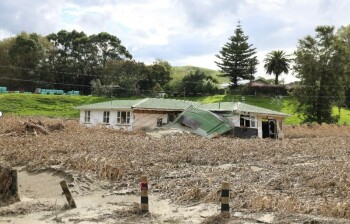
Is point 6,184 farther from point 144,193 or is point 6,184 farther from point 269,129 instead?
point 269,129

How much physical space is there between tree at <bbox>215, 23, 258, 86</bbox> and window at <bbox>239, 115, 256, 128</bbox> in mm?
36772

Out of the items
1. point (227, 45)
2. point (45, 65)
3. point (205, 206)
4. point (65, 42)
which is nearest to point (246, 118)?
point (205, 206)

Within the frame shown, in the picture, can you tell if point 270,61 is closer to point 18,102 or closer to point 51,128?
point 18,102

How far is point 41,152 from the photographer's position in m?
19.9

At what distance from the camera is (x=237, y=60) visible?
73938 mm

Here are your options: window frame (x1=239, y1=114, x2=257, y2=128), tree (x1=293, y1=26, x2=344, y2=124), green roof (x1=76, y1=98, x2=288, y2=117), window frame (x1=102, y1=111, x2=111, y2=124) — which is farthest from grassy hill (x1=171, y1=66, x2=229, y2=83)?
window frame (x1=239, y1=114, x2=257, y2=128)

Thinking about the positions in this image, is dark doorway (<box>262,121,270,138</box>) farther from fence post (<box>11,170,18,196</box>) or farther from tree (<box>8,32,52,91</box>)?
tree (<box>8,32,52,91</box>)

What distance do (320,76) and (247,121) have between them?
61.0ft

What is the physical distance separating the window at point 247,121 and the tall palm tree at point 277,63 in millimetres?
44425

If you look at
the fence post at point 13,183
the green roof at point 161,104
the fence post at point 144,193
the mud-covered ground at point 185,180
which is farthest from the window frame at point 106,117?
the fence post at point 144,193

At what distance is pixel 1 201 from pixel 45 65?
61802 mm

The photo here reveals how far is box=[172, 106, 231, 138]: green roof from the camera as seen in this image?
113 feet

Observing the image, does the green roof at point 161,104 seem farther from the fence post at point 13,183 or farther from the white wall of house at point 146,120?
the fence post at point 13,183

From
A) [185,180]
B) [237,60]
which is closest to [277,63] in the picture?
[237,60]
